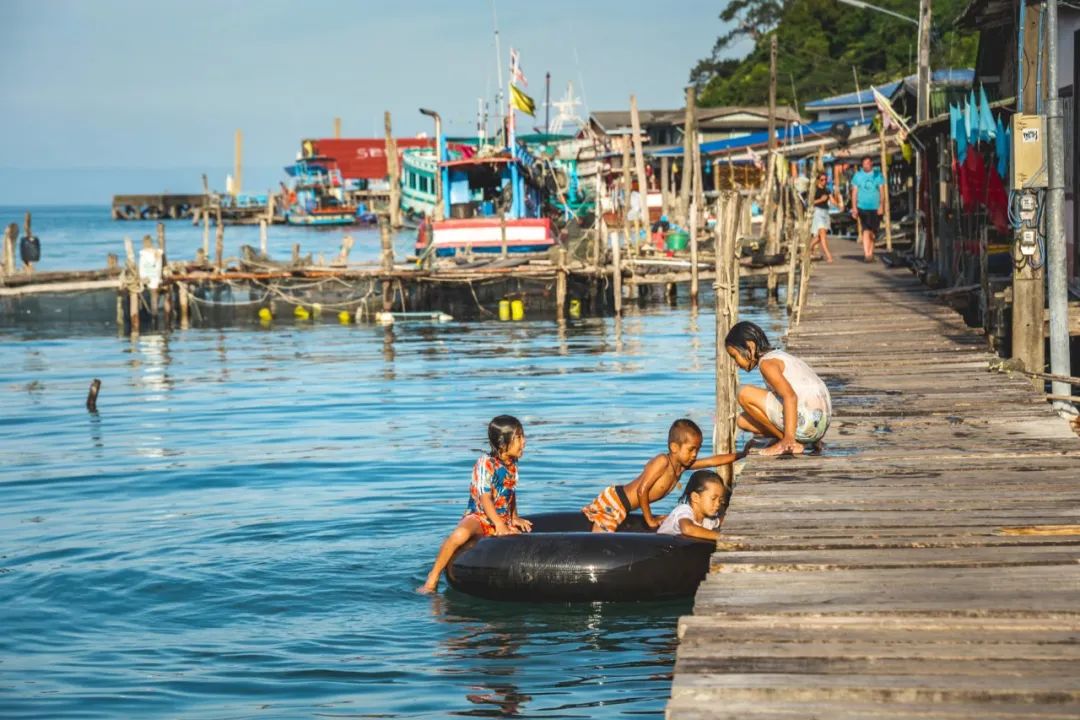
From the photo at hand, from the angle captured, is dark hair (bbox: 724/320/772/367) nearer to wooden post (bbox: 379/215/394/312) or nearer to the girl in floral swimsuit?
the girl in floral swimsuit

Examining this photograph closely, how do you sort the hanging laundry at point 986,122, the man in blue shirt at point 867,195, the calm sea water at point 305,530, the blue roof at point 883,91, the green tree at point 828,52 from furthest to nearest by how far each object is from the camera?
1. the green tree at point 828,52
2. the blue roof at point 883,91
3. the man in blue shirt at point 867,195
4. the hanging laundry at point 986,122
5. the calm sea water at point 305,530

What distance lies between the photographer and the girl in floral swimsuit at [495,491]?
32.3 feet

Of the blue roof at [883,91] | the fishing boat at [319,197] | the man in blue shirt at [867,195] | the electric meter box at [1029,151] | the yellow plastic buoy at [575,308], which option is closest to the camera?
the electric meter box at [1029,151]

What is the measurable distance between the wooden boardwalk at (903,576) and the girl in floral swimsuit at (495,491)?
1.67 metres

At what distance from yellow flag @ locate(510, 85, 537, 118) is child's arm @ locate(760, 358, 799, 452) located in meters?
36.0

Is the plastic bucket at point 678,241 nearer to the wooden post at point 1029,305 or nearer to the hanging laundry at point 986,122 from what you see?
the hanging laundry at point 986,122

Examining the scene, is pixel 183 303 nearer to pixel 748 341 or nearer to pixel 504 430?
pixel 504 430

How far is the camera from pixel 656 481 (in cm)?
1027

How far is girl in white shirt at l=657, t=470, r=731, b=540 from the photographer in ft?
31.5

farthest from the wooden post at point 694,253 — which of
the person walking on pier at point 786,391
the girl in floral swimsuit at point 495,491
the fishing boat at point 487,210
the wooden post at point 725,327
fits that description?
the girl in floral swimsuit at point 495,491

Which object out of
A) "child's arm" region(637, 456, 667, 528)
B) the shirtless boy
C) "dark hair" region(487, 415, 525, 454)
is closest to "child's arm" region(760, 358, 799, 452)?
the shirtless boy

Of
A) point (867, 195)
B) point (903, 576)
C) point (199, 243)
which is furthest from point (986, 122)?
point (199, 243)

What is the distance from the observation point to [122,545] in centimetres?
1298

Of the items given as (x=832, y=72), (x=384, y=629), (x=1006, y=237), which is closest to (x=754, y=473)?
(x=384, y=629)
